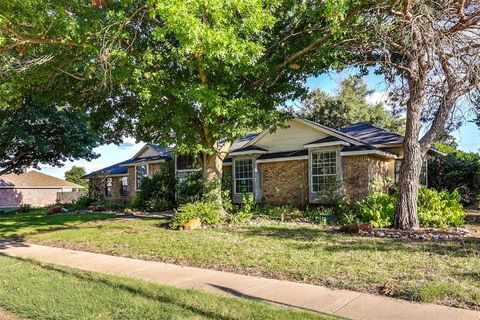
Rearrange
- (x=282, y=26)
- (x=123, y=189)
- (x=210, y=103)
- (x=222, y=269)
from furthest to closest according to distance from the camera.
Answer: (x=123, y=189)
(x=282, y=26)
(x=210, y=103)
(x=222, y=269)

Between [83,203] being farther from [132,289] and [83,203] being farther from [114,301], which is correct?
[114,301]

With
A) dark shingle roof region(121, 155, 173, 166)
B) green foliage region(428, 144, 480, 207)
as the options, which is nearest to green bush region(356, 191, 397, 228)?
green foliage region(428, 144, 480, 207)

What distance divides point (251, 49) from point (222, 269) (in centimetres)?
625

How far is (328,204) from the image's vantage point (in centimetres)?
1695

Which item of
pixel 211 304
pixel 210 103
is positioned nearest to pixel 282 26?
pixel 210 103

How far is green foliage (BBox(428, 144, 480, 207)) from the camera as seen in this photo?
20.2 metres

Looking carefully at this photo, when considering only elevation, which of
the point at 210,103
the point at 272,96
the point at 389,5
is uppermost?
the point at 389,5

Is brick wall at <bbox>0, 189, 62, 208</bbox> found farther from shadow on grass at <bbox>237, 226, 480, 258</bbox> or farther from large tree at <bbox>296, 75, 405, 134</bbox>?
shadow on grass at <bbox>237, 226, 480, 258</bbox>

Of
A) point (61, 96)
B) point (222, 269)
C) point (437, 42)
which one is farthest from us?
point (61, 96)

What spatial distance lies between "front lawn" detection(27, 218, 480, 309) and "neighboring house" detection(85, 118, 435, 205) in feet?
18.2

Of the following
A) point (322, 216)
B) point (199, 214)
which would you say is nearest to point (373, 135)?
point (322, 216)

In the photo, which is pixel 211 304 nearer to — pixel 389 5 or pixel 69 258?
pixel 69 258

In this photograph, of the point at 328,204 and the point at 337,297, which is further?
the point at 328,204

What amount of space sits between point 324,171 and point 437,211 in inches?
223
